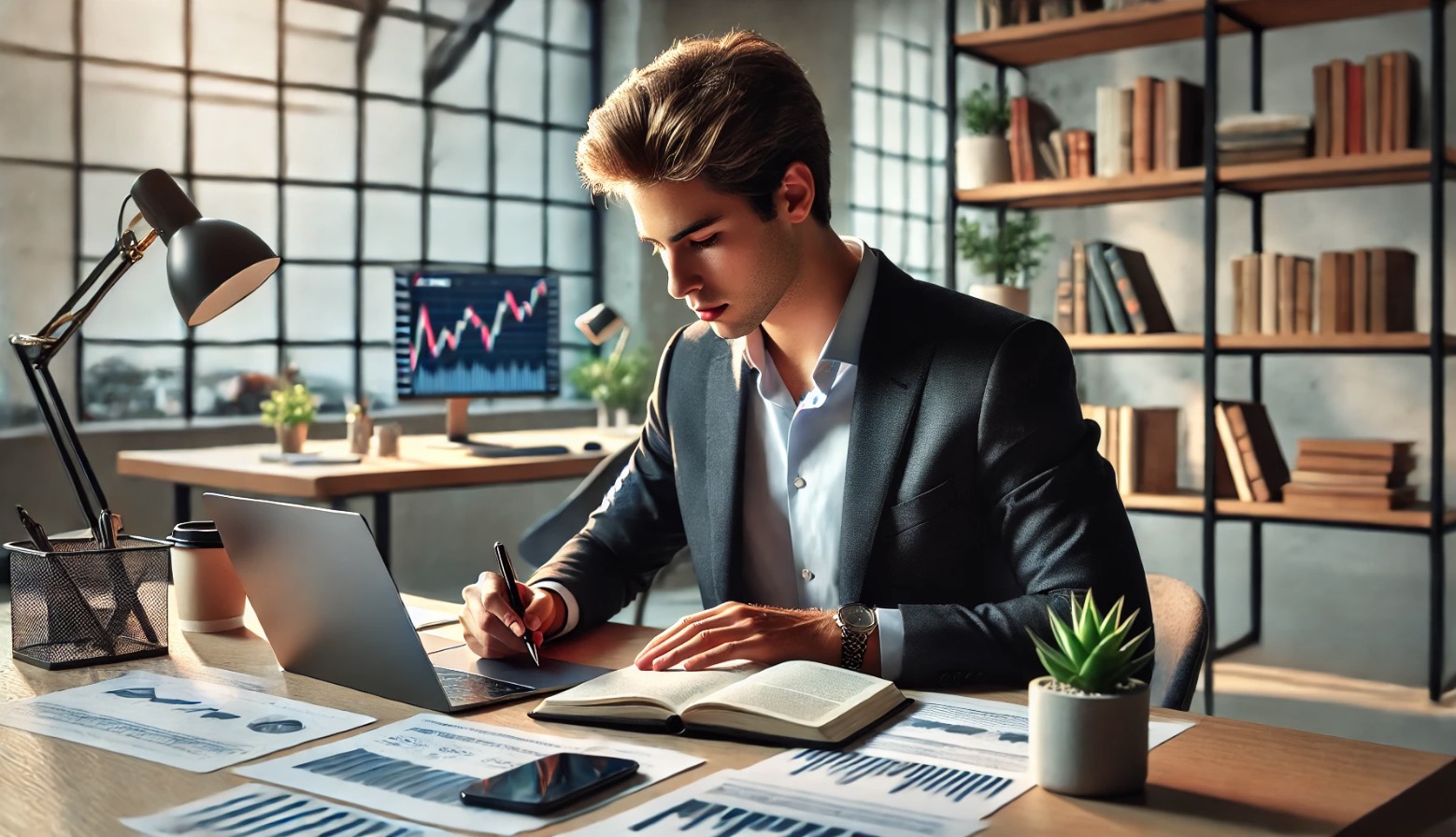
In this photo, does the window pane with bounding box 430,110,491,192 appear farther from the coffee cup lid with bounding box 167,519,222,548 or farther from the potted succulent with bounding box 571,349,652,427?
the coffee cup lid with bounding box 167,519,222,548

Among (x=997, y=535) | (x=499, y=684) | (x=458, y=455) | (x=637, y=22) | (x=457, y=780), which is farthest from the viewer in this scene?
(x=637, y=22)

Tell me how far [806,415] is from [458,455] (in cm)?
242

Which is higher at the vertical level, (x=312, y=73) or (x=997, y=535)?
(x=312, y=73)

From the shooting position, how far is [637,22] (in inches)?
258

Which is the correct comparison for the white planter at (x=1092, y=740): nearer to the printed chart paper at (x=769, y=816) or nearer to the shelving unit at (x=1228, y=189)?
the printed chart paper at (x=769, y=816)

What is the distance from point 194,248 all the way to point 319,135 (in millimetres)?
4411

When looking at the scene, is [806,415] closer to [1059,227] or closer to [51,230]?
[51,230]

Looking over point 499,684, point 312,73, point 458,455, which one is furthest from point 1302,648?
point 312,73

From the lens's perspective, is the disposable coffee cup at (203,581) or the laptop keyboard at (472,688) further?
the disposable coffee cup at (203,581)

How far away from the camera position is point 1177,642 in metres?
1.43

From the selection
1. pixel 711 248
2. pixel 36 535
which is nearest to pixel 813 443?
pixel 711 248

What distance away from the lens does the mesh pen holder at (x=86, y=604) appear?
4.48ft

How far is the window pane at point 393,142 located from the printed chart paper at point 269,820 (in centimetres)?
511

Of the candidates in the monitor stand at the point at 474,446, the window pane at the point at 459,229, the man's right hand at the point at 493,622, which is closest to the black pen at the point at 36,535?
the man's right hand at the point at 493,622
